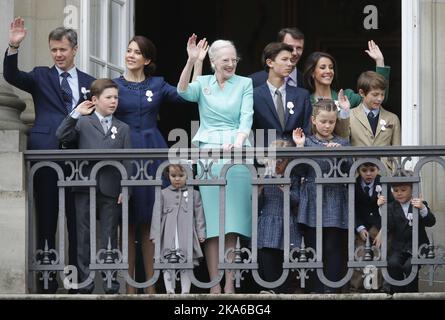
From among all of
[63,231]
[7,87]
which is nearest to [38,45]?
[7,87]

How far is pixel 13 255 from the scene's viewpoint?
15.8 m

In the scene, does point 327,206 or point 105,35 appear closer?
point 327,206

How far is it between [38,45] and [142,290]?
2193 mm

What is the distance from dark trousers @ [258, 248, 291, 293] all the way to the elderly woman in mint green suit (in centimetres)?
21

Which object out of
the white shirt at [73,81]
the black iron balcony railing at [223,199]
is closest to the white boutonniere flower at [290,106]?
the black iron balcony railing at [223,199]

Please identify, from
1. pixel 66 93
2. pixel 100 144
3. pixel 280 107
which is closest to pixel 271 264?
pixel 280 107

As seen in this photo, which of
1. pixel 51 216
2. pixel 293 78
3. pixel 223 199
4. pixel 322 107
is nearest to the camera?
pixel 223 199

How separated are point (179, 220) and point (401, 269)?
5.33 feet

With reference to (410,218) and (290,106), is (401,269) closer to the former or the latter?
(410,218)

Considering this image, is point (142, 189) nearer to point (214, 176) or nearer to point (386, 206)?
point (214, 176)

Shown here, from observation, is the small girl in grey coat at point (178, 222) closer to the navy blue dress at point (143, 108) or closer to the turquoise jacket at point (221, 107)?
the navy blue dress at point (143, 108)

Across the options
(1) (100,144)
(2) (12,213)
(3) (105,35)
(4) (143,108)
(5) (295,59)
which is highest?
(3) (105,35)

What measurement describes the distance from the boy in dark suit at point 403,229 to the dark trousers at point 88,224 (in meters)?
1.90

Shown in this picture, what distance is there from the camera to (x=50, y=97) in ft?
53.8
